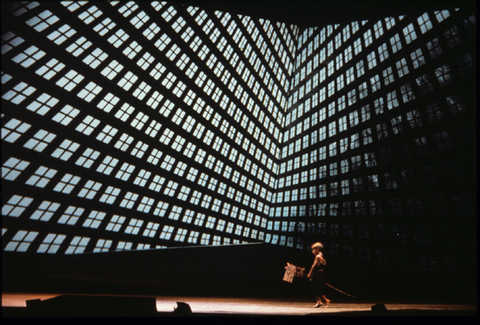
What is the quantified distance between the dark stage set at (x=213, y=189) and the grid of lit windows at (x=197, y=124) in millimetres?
188

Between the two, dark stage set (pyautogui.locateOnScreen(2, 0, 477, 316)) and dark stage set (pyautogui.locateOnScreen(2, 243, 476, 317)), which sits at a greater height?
dark stage set (pyautogui.locateOnScreen(2, 0, 477, 316))

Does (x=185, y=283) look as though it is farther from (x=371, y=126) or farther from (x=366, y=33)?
(x=366, y=33)

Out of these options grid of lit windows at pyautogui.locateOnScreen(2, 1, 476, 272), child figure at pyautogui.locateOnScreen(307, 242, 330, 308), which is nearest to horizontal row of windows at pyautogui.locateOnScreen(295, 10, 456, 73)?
grid of lit windows at pyautogui.locateOnScreen(2, 1, 476, 272)

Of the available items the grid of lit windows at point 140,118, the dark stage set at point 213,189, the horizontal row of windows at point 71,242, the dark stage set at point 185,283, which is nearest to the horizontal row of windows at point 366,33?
the dark stage set at point 213,189

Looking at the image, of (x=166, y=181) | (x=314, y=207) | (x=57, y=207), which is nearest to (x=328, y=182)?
(x=314, y=207)

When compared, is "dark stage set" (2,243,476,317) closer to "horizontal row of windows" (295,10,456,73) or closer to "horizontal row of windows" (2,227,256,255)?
"horizontal row of windows" (2,227,256,255)

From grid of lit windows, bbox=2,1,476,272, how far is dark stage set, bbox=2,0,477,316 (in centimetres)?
19

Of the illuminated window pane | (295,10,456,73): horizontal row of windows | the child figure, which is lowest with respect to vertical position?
the illuminated window pane

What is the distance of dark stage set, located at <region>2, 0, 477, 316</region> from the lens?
9766mm

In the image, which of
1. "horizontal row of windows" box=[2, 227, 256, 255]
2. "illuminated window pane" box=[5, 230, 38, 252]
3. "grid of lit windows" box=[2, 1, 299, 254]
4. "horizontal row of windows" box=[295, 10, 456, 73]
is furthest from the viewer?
"horizontal row of windows" box=[295, 10, 456, 73]

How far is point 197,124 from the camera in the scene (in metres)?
35.0

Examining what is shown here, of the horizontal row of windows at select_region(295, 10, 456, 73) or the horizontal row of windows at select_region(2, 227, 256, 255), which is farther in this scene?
the horizontal row of windows at select_region(295, 10, 456, 73)

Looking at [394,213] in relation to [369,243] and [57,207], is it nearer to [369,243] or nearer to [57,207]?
[369,243]

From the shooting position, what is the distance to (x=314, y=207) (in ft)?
113
